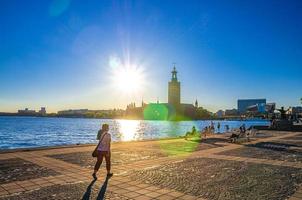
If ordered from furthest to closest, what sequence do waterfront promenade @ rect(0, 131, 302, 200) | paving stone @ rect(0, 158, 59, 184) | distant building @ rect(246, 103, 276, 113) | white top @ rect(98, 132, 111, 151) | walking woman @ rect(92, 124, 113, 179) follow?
distant building @ rect(246, 103, 276, 113) → white top @ rect(98, 132, 111, 151) → walking woman @ rect(92, 124, 113, 179) → paving stone @ rect(0, 158, 59, 184) → waterfront promenade @ rect(0, 131, 302, 200)

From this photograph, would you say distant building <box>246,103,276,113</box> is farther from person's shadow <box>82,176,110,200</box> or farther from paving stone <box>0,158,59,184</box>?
person's shadow <box>82,176,110,200</box>

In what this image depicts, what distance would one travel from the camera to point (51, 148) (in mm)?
17750

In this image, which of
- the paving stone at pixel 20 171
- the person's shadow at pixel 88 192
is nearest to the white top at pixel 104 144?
the person's shadow at pixel 88 192

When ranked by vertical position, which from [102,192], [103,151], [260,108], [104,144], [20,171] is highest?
[260,108]

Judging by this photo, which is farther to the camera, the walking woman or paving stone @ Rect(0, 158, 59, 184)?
the walking woman

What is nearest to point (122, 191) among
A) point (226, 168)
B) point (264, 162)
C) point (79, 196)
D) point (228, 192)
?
point (79, 196)

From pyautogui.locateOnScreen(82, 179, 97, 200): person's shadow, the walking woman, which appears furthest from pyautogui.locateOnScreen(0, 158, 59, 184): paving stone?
pyautogui.locateOnScreen(82, 179, 97, 200): person's shadow

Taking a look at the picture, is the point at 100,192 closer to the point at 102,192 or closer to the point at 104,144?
the point at 102,192

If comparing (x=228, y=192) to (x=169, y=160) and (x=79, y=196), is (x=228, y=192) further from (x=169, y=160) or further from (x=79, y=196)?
(x=169, y=160)

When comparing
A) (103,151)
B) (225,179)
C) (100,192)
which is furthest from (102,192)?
(225,179)

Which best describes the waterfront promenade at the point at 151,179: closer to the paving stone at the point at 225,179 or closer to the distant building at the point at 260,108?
the paving stone at the point at 225,179

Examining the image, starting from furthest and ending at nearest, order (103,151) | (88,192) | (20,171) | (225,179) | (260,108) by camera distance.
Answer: (260,108), (20,171), (103,151), (225,179), (88,192)

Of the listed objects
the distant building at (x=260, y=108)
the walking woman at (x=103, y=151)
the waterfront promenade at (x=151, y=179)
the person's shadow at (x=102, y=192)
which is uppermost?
the distant building at (x=260, y=108)

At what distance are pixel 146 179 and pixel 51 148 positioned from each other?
10.1 meters
